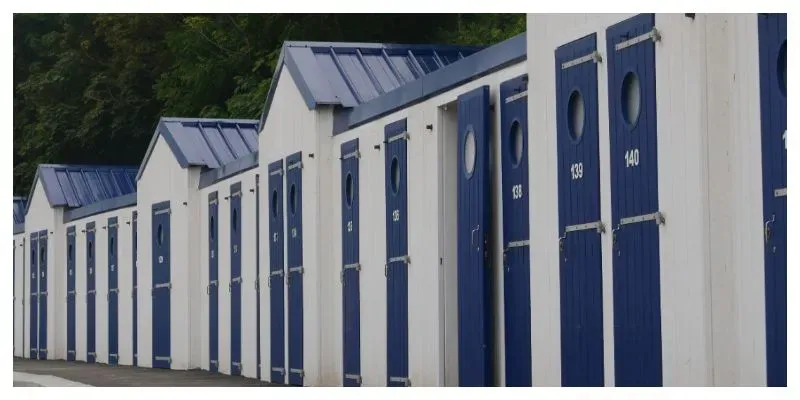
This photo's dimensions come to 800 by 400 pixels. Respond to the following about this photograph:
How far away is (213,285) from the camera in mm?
23625

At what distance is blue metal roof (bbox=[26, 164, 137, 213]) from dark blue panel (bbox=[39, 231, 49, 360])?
1.12 meters

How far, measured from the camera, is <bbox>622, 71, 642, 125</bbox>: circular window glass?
11477 mm

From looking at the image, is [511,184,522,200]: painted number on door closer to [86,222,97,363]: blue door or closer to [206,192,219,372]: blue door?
[206,192,219,372]: blue door

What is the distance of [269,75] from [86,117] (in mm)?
8540

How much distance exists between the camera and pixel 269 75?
4312 cm

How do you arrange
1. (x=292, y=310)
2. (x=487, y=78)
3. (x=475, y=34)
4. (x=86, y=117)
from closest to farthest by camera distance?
(x=487, y=78) < (x=292, y=310) < (x=475, y=34) < (x=86, y=117)

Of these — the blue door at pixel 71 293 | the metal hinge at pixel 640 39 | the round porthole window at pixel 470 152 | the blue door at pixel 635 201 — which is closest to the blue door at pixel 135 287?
the blue door at pixel 71 293

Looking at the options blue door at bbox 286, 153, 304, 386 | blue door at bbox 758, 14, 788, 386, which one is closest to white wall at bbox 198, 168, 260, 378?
blue door at bbox 286, 153, 304, 386

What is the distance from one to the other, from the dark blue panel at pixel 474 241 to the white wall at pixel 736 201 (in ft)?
11.9

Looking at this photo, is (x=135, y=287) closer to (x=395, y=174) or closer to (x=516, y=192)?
(x=395, y=174)

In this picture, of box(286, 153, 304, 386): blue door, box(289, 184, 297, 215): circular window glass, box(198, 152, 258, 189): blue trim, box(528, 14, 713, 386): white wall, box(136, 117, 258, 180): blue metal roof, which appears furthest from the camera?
box(136, 117, 258, 180): blue metal roof
